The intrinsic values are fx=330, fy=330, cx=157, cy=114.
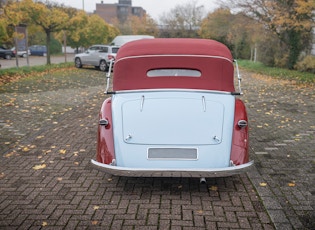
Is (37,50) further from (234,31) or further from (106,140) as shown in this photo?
(106,140)

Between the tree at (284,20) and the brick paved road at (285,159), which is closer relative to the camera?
the brick paved road at (285,159)

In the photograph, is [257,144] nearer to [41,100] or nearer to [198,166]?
[198,166]

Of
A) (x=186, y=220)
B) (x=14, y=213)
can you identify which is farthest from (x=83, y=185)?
(x=186, y=220)

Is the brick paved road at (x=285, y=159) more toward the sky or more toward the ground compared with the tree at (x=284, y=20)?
more toward the ground

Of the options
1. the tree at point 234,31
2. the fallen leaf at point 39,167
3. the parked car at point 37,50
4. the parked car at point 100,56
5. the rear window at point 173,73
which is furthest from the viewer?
the parked car at point 37,50

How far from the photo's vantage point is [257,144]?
590cm

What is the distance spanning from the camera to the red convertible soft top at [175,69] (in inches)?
178

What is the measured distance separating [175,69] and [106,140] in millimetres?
1428

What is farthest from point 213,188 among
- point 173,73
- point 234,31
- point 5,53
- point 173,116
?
point 5,53

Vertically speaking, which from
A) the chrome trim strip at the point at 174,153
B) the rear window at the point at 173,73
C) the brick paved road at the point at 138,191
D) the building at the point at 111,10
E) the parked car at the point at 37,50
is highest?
the building at the point at 111,10

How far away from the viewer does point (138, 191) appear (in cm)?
406

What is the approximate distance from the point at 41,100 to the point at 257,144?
6.95 m

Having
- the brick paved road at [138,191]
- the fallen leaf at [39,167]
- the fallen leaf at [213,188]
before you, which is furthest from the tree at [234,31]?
the fallen leaf at [39,167]

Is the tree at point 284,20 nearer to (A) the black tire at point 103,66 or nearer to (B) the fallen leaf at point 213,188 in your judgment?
(A) the black tire at point 103,66
